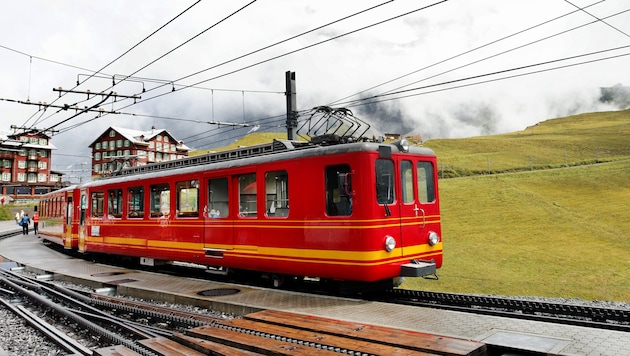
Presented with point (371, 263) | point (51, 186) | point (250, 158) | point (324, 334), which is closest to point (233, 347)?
point (324, 334)

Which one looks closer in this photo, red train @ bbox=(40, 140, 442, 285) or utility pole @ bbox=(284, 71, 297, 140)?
red train @ bbox=(40, 140, 442, 285)

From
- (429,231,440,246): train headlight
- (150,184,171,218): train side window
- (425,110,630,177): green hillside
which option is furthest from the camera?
(425,110,630,177): green hillside

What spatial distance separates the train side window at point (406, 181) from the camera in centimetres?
876

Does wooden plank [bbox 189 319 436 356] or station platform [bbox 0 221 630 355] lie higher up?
wooden plank [bbox 189 319 436 356]

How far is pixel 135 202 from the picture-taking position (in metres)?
14.2

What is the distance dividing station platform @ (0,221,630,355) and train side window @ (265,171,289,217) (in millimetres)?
1640

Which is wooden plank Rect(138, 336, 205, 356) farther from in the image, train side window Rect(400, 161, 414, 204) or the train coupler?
train side window Rect(400, 161, 414, 204)

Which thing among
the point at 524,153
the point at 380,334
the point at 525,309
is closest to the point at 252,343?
the point at 380,334

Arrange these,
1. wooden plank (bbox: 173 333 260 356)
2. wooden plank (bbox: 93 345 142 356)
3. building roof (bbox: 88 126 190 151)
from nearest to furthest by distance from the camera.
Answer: wooden plank (bbox: 173 333 260 356), wooden plank (bbox: 93 345 142 356), building roof (bbox: 88 126 190 151)

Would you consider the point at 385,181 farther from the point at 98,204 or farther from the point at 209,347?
the point at 98,204

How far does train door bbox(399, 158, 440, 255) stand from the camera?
28.3ft

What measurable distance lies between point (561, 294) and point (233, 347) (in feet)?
35.0

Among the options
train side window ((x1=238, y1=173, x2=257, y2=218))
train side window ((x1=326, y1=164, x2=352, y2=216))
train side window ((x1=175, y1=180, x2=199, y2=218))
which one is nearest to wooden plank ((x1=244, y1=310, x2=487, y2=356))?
train side window ((x1=326, y1=164, x2=352, y2=216))

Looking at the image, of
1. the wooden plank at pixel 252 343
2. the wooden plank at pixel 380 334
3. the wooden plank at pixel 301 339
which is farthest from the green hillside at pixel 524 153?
the wooden plank at pixel 252 343
